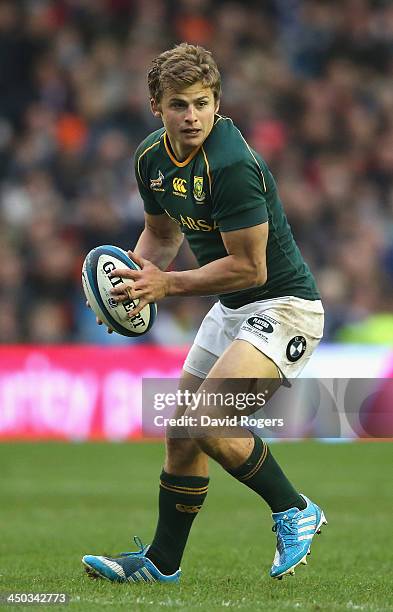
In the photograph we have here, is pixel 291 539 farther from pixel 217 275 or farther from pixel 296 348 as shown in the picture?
pixel 217 275

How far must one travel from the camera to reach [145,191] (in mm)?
5758

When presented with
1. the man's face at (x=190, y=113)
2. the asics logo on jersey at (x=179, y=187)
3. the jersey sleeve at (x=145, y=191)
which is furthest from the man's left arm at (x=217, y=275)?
the jersey sleeve at (x=145, y=191)

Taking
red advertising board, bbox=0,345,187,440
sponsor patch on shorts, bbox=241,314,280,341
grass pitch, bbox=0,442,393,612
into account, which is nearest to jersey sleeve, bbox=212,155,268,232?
sponsor patch on shorts, bbox=241,314,280,341

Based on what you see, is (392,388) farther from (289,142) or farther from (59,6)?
(59,6)

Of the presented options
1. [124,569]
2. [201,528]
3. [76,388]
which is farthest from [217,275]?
[76,388]

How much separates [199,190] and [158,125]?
9.92m

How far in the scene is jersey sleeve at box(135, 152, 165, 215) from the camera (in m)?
5.68

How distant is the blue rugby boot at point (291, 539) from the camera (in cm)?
538

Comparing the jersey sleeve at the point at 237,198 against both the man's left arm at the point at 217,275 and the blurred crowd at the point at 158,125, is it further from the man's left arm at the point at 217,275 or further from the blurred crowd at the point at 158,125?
the blurred crowd at the point at 158,125

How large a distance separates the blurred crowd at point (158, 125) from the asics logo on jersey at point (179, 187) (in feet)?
26.9

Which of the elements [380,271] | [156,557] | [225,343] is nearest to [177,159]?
[225,343]

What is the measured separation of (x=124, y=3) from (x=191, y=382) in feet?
39.6

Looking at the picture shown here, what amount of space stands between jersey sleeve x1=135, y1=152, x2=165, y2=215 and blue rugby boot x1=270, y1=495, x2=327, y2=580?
5.08 feet

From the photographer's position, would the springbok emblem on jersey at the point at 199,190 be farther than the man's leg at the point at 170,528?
No
